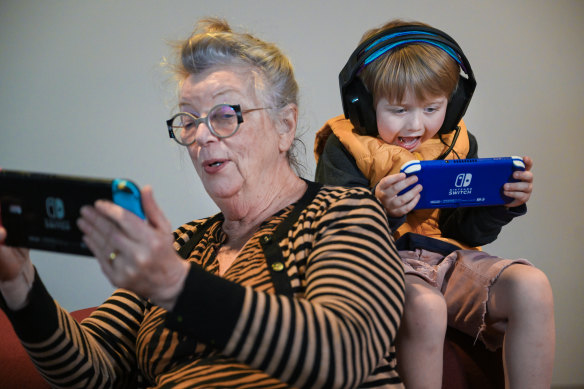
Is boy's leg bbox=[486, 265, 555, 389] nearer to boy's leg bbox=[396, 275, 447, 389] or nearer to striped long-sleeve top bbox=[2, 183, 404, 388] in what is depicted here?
boy's leg bbox=[396, 275, 447, 389]

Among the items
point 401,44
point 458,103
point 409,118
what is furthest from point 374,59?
point 458,103

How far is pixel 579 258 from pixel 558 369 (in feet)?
1.81

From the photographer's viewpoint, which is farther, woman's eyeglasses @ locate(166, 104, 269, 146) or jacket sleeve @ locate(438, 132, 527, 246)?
jacket sleeve @ locate(438, 132, 527, 246)

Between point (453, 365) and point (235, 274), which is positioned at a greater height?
point (235, 274)

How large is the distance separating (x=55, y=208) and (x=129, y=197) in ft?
0.52

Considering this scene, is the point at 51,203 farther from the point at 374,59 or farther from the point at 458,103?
the point at 458,103

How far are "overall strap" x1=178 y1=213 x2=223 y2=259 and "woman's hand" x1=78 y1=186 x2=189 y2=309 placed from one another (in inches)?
22.0

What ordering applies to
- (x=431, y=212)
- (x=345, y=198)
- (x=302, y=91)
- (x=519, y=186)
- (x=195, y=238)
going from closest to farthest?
(x=345, y=198), (x=195, y=238), (x=519, y=186), (x=431, y=212), (x=302, y=91)

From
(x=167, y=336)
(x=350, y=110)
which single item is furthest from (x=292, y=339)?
(x=350, y=110)

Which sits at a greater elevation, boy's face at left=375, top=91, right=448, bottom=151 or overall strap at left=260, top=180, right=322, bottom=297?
boy's face at left=375, top=91, right=448, bottom=151

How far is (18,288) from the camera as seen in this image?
999 millimetres

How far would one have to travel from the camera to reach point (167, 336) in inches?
44.8

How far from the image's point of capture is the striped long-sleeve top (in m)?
0.78

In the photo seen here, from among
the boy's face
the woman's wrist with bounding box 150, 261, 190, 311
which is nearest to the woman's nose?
the woman's wrist with bounding box 150, 261, 190, 311
